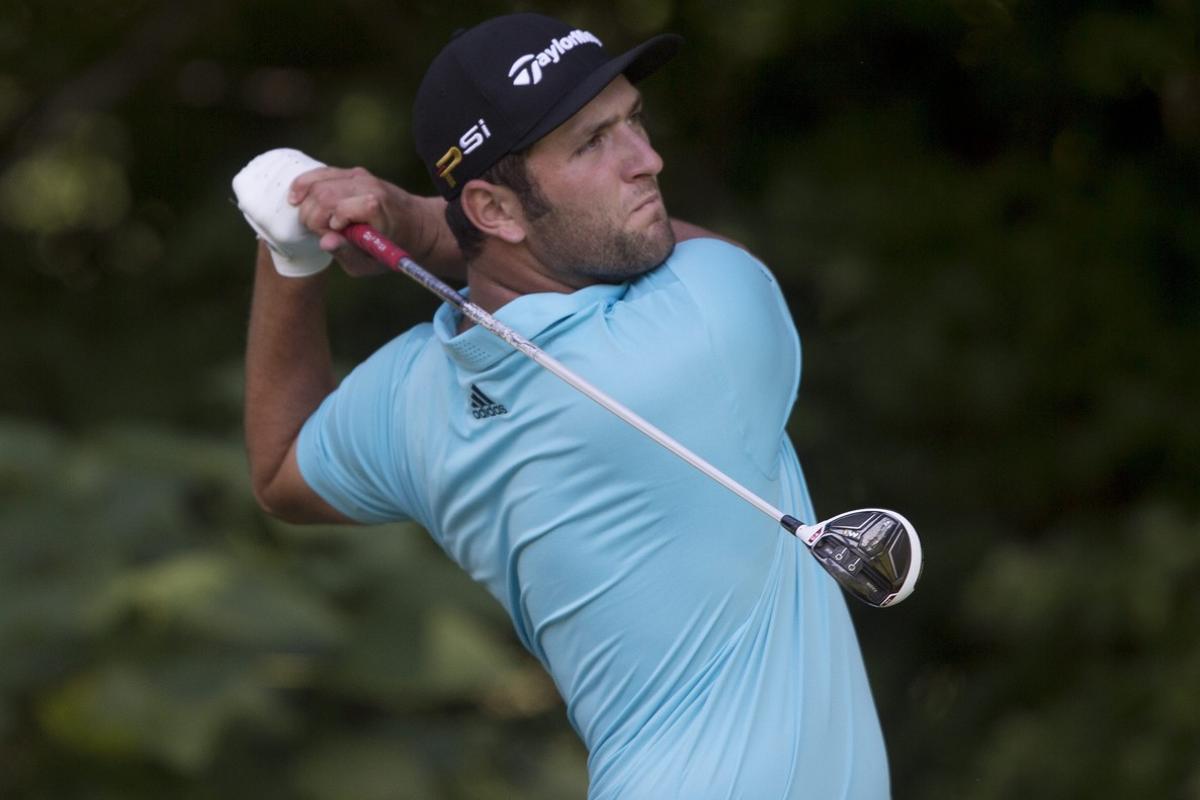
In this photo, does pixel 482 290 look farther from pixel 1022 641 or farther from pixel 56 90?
pixel 56 90

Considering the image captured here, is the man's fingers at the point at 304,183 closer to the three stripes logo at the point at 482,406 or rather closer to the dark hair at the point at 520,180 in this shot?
the dark hair at the point at 520,180

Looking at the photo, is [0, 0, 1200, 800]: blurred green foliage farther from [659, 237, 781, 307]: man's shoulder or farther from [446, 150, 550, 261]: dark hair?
[446, 150, 550, 261]: dark hair

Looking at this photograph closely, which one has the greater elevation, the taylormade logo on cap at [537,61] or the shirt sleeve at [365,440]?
the taylormade logo on cap at [537,61]

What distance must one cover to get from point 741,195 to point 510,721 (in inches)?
76.5

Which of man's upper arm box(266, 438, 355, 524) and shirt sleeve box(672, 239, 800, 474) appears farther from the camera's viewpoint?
man's upper arm box(266, 438, 355, 524)

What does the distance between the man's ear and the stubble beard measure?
3 centimetres

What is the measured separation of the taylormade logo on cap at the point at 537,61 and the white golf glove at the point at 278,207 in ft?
1.29

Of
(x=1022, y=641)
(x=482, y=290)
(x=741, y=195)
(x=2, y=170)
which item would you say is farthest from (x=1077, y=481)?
(x=2, y=170)

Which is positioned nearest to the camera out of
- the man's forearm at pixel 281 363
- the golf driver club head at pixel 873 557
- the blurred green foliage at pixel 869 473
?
the golf driver club head at pixel 873 557

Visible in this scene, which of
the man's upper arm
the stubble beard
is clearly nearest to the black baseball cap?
the stubble beard

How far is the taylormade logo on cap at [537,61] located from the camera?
2.40 m

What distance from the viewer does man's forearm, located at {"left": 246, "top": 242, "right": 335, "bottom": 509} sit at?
2732 millimetres

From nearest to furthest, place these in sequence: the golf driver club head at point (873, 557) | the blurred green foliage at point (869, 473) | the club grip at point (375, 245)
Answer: the golf driver club head at point (873, 557) < the club grip at point (375, 245) < the blurred green foliage at point (869, 473)

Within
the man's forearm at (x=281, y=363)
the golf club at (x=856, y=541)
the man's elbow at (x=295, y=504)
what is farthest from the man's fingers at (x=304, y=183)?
the golf club at (x=856, y=541)
